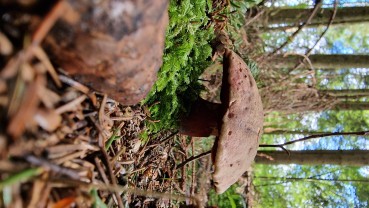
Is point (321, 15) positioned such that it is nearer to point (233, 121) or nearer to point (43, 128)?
point (233, 121)

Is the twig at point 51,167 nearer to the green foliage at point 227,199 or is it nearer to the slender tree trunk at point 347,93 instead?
the green foliage at point 227,199

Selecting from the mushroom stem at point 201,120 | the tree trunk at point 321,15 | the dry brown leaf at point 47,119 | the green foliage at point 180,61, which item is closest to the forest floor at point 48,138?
the dry brown leaf at point 47,119

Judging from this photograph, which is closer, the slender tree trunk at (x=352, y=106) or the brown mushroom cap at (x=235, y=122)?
the brown mushroom cap at (x=235, y=122)

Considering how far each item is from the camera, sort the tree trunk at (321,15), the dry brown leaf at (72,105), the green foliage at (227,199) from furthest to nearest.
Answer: the tree trunk at (321,15) < the green foliage at (227,199) < the dry brown leaf at (72,105)

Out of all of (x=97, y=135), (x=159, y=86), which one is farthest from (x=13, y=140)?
(x=159, y=86)

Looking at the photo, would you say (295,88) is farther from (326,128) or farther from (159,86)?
(159,86)

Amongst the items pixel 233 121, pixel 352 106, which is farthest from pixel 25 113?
pixel 352 106

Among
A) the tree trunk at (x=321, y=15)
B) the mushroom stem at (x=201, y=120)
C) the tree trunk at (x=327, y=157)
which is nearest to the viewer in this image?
the mushroom stem at (x=201, y=120)
